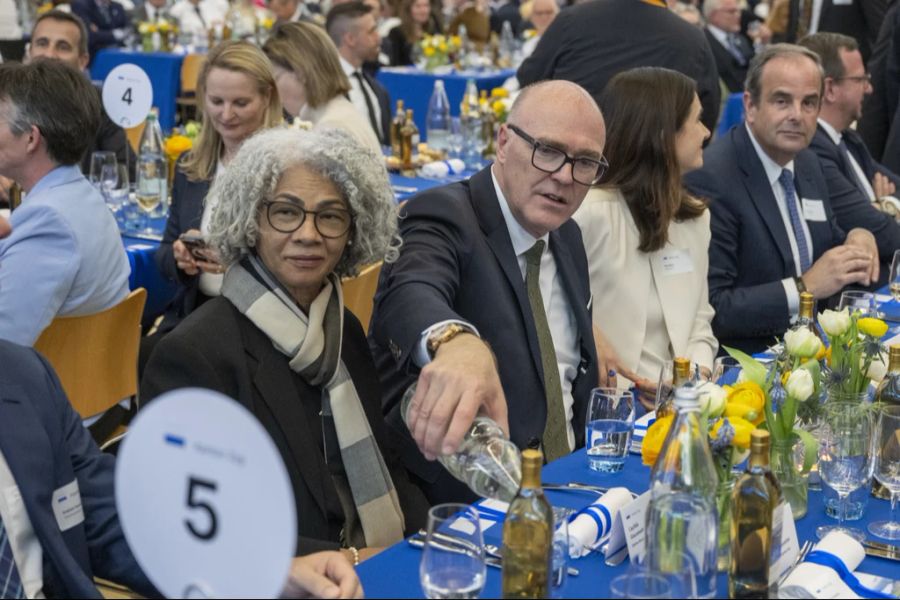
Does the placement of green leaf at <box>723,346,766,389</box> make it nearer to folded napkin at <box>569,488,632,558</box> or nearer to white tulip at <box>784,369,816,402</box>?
white tulip at <box>784,369,816,402</box>

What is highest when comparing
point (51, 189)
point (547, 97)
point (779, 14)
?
point (547, 97)

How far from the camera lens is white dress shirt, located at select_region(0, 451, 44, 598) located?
1.88 meters

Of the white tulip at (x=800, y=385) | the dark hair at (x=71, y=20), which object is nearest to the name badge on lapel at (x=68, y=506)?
the white tulip at (x=800, y=385)

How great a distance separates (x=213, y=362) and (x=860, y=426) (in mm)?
1157

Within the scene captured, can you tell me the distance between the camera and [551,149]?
105 inches

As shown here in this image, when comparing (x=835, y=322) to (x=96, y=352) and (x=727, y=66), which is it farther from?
(x=727, y=66)

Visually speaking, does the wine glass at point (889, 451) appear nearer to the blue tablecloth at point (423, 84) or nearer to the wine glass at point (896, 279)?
the wine glass at point (896, 279)

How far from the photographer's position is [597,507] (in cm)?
201

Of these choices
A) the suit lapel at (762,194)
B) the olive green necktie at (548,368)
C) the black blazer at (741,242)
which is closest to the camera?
the olive green necktie at (548,368)

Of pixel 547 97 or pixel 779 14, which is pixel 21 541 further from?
pixel 779 14

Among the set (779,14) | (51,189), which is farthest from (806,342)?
(779,14)

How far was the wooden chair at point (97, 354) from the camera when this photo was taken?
320 centimetres

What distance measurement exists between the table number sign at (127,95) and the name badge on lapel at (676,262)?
7.59 ft

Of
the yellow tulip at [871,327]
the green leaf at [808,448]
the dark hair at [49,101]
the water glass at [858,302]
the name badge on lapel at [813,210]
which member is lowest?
the water glass at [858,302]
